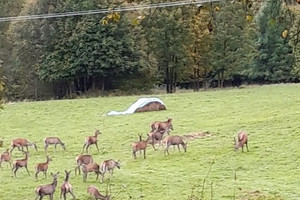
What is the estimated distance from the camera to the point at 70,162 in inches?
680

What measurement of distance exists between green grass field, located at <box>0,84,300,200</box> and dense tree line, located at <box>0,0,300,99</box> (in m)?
7.66

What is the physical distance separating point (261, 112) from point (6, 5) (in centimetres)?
2955

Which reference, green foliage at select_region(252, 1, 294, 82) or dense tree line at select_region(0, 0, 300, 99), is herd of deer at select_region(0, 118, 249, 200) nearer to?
dense tree line at select_region(0, 0, 300, 99)

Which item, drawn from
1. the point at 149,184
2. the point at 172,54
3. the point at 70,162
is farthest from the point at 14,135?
the point at 172,54

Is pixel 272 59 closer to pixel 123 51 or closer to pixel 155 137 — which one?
pixel 123 51

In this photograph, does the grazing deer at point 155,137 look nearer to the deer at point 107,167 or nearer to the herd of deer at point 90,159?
the herd of deer at point 90,159

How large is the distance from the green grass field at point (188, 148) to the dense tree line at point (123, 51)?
766 centimetres

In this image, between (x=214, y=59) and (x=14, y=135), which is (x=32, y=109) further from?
(x=214, y=59)

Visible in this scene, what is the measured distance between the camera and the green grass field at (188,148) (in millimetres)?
13148

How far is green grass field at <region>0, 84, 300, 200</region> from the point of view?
13148mm

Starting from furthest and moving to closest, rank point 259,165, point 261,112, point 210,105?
point 210,105, point 261,112, point 259,165

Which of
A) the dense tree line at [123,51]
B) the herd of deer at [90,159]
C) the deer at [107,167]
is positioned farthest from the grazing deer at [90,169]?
the dense tree line at [123,51]

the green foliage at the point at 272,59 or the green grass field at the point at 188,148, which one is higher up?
the green foliage at the point at 272,59

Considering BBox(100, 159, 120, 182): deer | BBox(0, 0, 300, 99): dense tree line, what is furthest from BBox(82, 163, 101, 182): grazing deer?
BBox(0, 0, 300, 99): dense tree line
